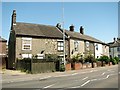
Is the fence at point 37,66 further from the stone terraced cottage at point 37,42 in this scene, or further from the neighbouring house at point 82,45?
the neighbouring house at point 82,45

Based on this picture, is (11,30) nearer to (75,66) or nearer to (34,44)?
(34,44)

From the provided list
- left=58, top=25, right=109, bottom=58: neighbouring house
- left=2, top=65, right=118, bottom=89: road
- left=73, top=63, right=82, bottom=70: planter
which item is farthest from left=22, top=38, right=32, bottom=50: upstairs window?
left=2, top=65, right=118, bottom=89: road

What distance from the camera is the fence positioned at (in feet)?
108

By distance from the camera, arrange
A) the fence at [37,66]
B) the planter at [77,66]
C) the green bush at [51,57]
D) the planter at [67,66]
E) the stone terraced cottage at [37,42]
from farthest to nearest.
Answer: the stone terraced cottage at [37,42], the planter at [77,66], the planter at [67,66], the green bush at [51,57], the fence at [37,66]

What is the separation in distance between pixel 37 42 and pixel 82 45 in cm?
1275

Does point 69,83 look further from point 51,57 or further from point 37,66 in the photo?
point 51,57

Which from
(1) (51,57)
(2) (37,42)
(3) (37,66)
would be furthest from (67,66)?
(2) (37,42)

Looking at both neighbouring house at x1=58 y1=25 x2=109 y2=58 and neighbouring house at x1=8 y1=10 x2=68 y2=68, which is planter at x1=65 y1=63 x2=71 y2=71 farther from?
neighbouring house at x1=58 y1=25 x2=109 y2=58

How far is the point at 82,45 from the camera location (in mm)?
51938

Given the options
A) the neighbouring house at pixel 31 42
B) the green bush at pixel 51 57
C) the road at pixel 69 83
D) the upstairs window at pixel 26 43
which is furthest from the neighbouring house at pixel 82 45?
the road at pixel 69 83

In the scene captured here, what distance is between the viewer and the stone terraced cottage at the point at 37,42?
40.9 meters

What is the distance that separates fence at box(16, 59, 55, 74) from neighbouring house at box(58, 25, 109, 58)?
42.4ft

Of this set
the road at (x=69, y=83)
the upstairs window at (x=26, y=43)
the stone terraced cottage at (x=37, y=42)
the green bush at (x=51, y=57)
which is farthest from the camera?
the upstairs window at (x=26, y=43)

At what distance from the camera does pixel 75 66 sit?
132 ft
